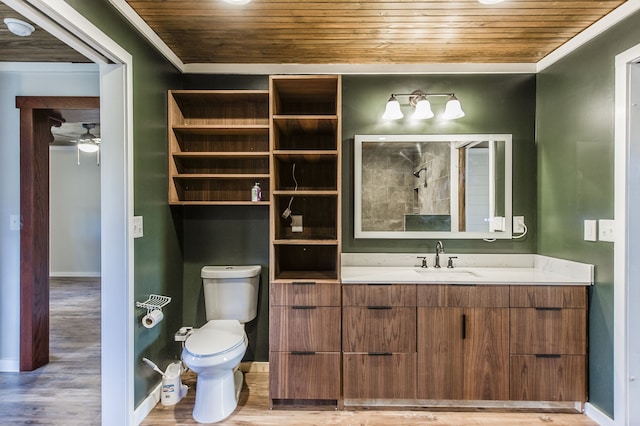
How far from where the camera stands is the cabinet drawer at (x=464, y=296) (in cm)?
205

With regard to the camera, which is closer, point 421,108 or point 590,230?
point 590,230

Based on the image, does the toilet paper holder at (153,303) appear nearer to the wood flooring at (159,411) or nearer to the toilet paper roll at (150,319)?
the toilet paper roll at (150,319)

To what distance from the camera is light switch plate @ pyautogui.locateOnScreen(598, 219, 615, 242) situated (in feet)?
6.14

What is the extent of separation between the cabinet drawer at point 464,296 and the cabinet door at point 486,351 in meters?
0.04

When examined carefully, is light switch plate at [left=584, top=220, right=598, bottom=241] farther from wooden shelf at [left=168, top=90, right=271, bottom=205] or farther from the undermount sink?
wooden shelf at [left=168, top=90, right=271, bottom=205]

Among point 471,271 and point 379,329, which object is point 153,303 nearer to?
point 379,329

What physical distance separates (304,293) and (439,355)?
92cm

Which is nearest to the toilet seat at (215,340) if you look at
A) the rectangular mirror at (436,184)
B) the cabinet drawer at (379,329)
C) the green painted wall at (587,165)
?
the cabinet drawer at (379,329)

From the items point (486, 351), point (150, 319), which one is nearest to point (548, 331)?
point (486, 351)

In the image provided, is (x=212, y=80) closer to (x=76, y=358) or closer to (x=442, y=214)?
(x=442, y=214)

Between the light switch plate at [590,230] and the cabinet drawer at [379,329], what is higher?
the light switch plate at [590,230]

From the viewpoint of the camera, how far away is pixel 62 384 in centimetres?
244

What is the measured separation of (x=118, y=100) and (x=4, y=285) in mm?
2015

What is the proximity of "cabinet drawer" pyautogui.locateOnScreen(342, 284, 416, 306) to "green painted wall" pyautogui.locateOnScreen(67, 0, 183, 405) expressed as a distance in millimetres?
1242
